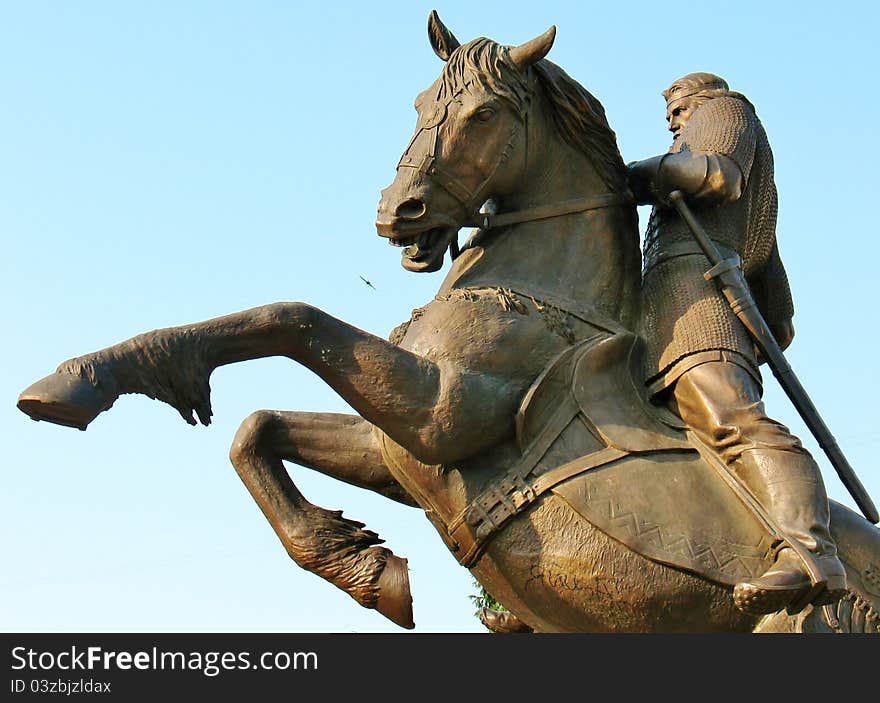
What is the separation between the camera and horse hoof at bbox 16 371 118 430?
5602mm

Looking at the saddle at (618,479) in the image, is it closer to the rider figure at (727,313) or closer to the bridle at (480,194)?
the rider figure at (727,313)

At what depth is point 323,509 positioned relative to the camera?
6.55m

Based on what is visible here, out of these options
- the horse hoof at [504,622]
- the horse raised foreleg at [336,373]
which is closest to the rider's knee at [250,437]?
the horse raised foreleg at [336,373]

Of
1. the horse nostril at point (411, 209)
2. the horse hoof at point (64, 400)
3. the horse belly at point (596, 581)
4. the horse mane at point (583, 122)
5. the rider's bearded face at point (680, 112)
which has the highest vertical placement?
the rider's bearded face at point (680, 112)

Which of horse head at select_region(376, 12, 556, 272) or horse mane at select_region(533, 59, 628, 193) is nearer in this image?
horse head at select_region(376, 12, 556, 272)

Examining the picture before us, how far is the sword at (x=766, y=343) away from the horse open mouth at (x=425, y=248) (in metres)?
1.01

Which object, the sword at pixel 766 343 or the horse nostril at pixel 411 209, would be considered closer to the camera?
the horse nostril at pixel 411 209

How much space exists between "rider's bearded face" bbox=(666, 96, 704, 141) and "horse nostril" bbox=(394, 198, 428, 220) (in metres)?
1.46

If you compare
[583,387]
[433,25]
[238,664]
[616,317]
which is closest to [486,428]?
[583,387]

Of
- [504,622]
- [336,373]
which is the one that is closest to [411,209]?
[336,373]

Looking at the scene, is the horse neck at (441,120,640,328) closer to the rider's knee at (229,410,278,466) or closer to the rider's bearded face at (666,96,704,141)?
the rider's bearded face at (666,96,704,141)

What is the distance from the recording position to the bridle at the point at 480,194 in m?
6.36

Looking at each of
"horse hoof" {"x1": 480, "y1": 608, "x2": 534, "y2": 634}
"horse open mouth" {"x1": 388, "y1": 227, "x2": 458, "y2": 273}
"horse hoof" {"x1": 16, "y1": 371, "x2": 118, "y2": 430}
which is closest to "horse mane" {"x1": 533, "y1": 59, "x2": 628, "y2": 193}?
"horse open mouth" {"x1": 388, "y1": 227, "x2": 458, "y2": 273}

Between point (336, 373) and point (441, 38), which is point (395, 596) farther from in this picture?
point (441, 38)
